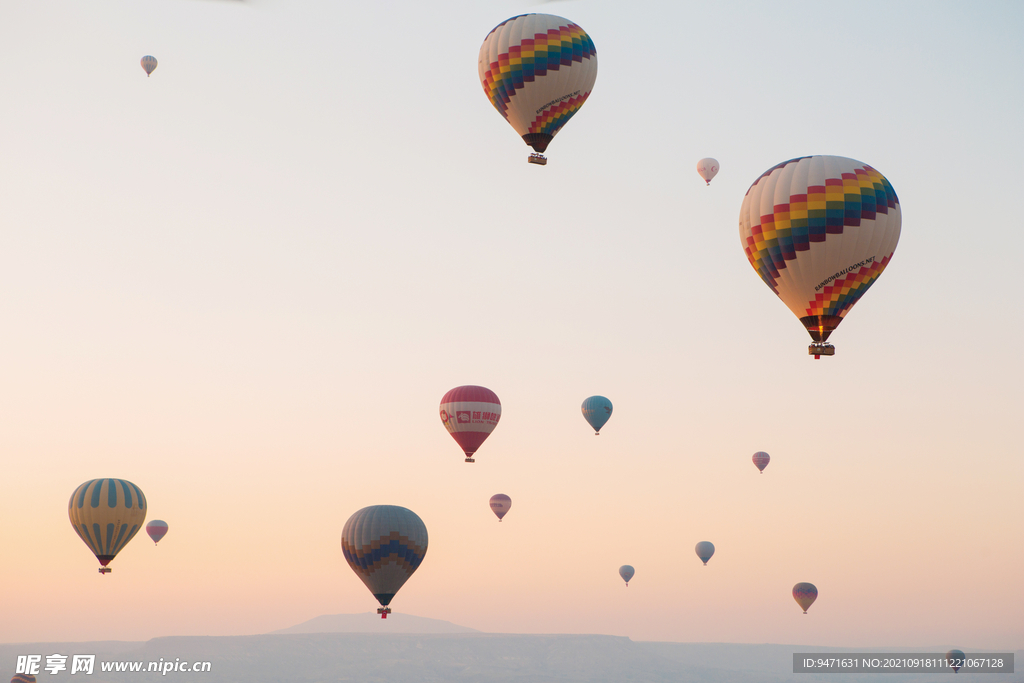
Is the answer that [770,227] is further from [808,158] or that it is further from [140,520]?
[140,520]

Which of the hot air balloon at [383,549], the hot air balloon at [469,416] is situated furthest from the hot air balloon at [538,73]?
the hot air balloon at [383,549]

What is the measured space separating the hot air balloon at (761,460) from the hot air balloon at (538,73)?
5353 cm

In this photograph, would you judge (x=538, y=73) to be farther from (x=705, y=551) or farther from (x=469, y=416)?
(x=705, y=551)

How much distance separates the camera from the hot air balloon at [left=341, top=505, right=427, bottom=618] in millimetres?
61812

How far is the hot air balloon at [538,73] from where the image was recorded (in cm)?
5425

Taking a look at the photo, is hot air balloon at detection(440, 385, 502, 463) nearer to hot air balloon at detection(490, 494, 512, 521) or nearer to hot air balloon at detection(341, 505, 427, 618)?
hot air balloon at detection(341, 505, 427, 618)

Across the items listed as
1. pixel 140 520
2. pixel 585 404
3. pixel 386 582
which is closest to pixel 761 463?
pixel 585 404

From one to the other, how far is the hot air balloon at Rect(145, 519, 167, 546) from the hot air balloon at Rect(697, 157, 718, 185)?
190 ft

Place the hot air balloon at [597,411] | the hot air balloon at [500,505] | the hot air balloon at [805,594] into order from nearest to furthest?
the hot air balloon at [597,411] < the hot air balloon at [500,505] < the hot air balloon at [805,594]

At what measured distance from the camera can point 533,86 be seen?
54.2 metres

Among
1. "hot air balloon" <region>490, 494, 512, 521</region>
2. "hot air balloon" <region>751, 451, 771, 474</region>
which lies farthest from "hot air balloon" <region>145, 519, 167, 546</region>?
"hot air balloon" <region>751, 451, 771, 474</region>

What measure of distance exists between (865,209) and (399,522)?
33067 millimetres

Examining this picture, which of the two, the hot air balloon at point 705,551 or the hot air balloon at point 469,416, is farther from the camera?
the hot air balloon at point 705,551

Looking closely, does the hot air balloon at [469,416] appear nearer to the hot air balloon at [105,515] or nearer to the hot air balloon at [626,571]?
the hot air balloon at [105,515]
